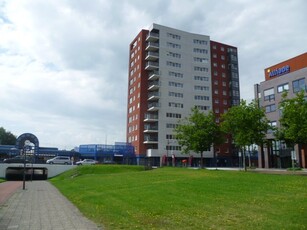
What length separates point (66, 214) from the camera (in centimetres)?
1420

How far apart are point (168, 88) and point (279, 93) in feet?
105

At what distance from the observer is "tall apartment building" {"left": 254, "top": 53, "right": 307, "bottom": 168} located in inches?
2366

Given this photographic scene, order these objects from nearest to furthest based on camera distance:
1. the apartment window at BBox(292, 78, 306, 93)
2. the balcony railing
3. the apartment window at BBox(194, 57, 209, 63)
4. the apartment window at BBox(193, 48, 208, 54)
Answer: the apartment window at BBox(292, 78, 306, 93) → the balcony railing → the apartment window at BBox(194, 57, 209, 63) → the apartment window at BBox(193, 48, 208, 54)

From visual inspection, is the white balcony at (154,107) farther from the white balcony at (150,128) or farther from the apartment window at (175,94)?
the apartment window at (175,94)

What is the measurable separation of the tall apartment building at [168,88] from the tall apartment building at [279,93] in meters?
23.6

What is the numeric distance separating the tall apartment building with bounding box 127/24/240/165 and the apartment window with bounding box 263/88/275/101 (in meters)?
25.0

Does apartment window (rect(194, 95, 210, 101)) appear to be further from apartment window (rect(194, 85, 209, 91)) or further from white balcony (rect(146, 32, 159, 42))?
white balcony (rect(146, 32, 159, 42))

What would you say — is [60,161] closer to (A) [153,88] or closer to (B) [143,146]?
(B) [143,146]

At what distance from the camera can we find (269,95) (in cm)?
6794

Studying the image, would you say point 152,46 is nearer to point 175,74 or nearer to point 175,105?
point 175,74

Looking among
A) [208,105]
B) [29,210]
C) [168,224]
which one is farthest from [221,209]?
[208,105]

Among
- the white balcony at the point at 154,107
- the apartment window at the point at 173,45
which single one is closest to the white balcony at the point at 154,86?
the white balcony at the point at 154,107

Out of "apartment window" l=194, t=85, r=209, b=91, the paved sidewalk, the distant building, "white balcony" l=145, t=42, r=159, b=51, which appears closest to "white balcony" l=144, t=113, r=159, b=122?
the distant building

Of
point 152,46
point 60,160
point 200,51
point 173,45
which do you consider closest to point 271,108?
point 200,51
